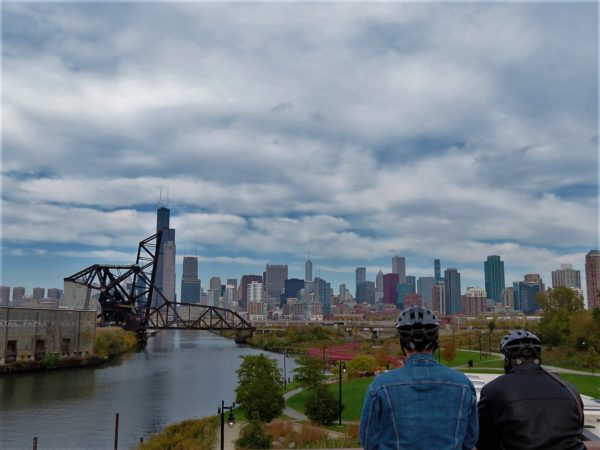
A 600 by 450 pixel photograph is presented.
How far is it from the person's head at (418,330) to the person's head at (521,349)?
27.2 inches

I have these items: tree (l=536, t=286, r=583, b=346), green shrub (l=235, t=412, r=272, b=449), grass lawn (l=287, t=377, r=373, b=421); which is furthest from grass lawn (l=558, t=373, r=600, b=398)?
green shrub (l=235, t=412, r=272, b=449)

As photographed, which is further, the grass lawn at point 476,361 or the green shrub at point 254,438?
the grass lawn at point 476,361

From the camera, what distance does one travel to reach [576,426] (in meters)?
2.75

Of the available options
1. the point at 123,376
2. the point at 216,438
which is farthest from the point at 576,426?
the point at 123,376

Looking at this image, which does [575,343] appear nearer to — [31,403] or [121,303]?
[31,403]

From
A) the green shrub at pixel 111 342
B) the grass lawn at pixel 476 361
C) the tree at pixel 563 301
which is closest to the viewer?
the grass lawn at pixel 476 361

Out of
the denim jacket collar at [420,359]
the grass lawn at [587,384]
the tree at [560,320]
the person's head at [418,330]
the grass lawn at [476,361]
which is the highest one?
the person's head at [418,330]

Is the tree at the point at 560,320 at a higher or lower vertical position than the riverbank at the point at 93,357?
higher

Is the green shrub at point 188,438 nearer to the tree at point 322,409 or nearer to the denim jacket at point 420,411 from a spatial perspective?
the tree at point 322,409

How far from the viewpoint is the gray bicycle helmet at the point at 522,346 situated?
9.97 ft

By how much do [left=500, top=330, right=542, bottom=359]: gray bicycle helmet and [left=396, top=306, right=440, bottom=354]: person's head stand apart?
2.27 feet

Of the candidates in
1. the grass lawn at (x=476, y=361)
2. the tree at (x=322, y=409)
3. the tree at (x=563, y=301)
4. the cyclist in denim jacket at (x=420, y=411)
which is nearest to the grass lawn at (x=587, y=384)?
the grass lawn at (x=476, y=361)

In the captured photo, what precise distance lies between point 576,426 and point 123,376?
175ft

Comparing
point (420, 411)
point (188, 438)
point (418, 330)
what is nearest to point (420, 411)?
point (420, 411)
